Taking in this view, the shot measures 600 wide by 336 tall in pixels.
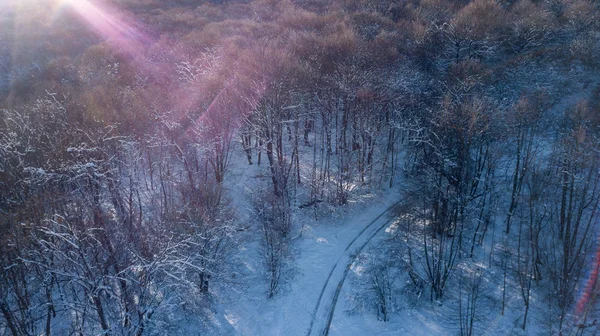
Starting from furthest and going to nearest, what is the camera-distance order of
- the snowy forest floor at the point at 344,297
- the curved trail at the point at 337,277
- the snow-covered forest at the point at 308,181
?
the curved trail at the point at 337,277, the snowy forest floor at the point at 344,297, the snow-covered forest at the point at 308,181

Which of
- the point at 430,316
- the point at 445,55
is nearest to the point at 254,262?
the point at 430,316

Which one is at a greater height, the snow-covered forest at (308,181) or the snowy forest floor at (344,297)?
the snow-covered forest at (308,181)

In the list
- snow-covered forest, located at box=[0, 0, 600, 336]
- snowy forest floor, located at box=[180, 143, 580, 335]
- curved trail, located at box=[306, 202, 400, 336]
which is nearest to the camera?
snow-covered forest, located at box=[0, 0, 600, 336]

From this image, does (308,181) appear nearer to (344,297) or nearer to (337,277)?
(337,277)

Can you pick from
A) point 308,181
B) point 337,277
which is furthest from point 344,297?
point 308,181

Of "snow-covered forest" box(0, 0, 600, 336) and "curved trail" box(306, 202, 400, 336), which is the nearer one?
"snow-covered forest" box(0, 0, 600, 336)

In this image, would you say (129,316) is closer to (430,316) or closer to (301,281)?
(301,281)
